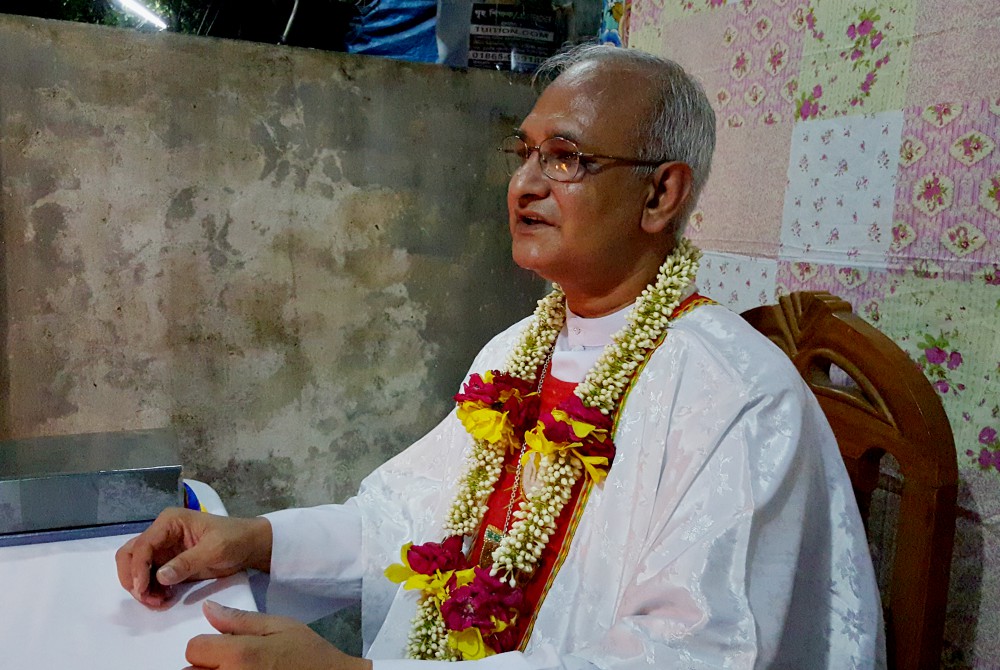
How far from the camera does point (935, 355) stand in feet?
4.78

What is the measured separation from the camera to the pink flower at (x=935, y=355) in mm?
1440

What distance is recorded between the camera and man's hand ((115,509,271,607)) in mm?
1138

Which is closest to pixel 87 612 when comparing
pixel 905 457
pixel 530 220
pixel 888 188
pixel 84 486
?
pixel 84 486

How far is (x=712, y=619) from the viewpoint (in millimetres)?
989

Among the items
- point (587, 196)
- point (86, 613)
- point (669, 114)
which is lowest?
point (86, 613)

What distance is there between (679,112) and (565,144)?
0.24m

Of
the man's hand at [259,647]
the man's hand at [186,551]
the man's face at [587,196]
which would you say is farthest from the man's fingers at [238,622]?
the man's face at [587,196]

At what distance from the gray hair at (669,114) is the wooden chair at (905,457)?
0.40 m

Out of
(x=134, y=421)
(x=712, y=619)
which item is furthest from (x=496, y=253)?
(x=712, y=619)

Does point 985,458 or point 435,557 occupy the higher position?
point 985,458

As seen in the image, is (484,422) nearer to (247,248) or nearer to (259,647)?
(259,647)

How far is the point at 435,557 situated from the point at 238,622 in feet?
1.60

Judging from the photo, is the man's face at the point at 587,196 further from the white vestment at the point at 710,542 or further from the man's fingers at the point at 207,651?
the man's fingers at the point at 207,651

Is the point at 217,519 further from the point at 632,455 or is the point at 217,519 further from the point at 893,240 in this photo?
the point at 893,240
